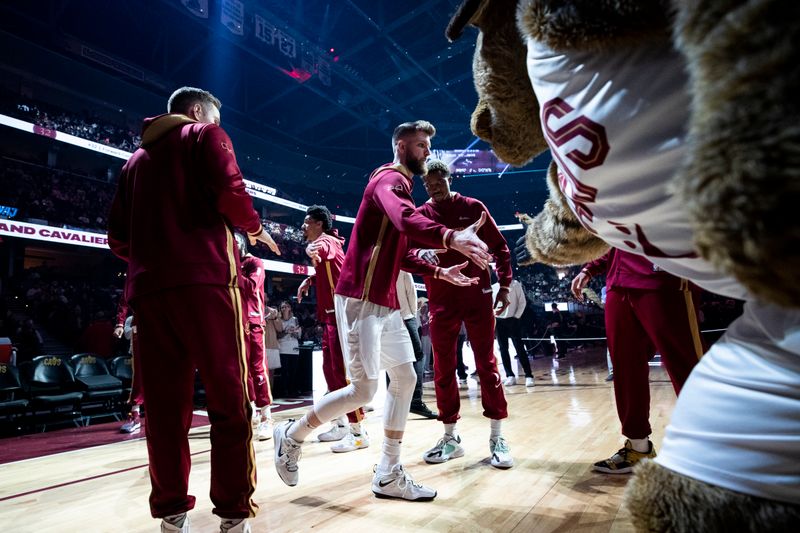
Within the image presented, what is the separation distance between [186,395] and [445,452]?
1.88 meters

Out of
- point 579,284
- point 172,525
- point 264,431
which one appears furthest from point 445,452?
point 264,431

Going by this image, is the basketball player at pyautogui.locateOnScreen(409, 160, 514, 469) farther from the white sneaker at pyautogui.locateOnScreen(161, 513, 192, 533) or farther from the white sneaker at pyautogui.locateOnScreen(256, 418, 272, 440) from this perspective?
the white sneaker at pyautogui.locateOnScreen(256, 418, 272, 440)

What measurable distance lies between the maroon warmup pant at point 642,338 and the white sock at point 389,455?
1.29 meters

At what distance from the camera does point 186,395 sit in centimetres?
183

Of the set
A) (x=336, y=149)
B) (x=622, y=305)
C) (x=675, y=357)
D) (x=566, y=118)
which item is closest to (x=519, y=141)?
(x=566, y=118)

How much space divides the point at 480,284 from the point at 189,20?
1649 centimetres

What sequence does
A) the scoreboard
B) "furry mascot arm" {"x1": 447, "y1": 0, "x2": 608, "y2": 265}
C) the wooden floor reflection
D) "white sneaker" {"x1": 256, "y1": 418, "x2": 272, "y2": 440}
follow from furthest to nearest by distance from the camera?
1. the scoreboard
2. "white sneaker" {"x1": 256, "y1": 418, "x2": 272, "y2": 440}
3. the wooden floor reflection
4. "furry mascot arm" {"x1": 447, "y1": 0, "x2": 608, "y2": 265}

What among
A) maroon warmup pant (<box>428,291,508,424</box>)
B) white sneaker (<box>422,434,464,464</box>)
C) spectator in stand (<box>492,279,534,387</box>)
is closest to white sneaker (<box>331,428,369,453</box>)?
white sneaker (<box>422,434,464,464</box>)

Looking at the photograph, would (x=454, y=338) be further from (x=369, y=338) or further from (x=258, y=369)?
(x=258, y=369)

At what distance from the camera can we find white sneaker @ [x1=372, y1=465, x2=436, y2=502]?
7.52 ft

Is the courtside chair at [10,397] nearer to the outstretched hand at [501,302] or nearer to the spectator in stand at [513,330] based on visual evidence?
the outstretched hand at [501,302]

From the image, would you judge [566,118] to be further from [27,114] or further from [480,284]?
[27,114]

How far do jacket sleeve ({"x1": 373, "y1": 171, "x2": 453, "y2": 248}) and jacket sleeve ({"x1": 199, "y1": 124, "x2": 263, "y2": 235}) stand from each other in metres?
0.63

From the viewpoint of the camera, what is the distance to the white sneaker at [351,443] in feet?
11.7
